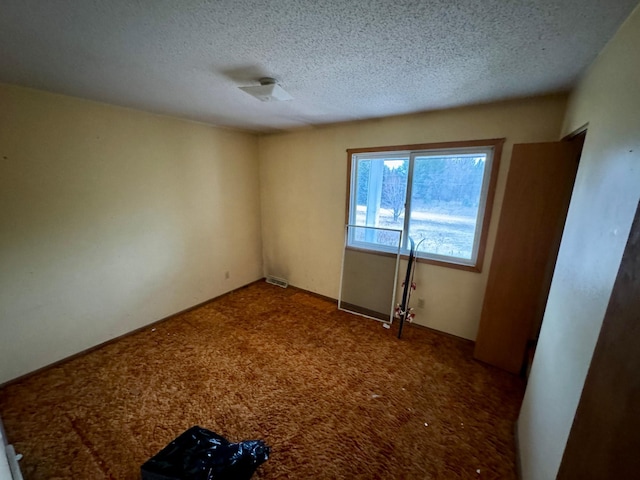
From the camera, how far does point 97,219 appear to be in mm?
2275

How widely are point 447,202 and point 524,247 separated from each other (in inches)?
30.5

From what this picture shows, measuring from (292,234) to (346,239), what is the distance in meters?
0.94

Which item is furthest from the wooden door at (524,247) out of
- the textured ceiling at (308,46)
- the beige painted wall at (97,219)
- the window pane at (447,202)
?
the beige painted wall at (97,219)

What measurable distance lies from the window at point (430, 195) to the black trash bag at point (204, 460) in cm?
226

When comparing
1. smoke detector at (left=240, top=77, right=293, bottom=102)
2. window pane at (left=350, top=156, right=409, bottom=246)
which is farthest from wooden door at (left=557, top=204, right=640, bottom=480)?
window pane at (left=350, top=156, right=409, bottom=246)

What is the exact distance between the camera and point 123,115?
2336 millimetres

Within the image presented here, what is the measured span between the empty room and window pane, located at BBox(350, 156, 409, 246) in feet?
0.09

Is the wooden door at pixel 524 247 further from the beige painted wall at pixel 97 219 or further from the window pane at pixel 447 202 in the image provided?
the beige painted wall at pixel 97 219

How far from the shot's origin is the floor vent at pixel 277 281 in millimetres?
3904

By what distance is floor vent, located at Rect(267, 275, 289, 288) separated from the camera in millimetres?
3904

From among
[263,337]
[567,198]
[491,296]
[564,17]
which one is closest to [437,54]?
[564,17]

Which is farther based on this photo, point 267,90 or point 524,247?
point 524,247

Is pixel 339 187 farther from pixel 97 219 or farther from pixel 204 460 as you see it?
pixel 204 460

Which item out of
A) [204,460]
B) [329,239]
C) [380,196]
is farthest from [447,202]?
[204,460]
